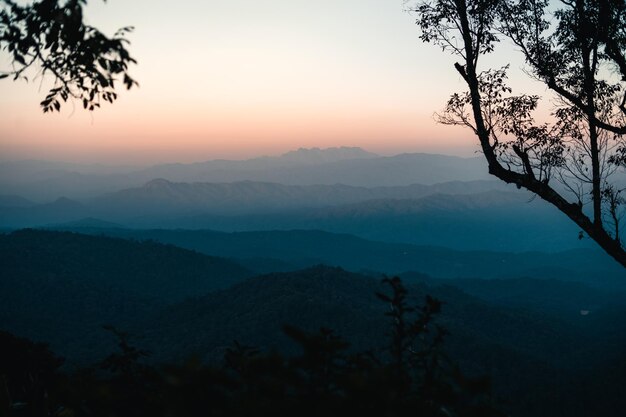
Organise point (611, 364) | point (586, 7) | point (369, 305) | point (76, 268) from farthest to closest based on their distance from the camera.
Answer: point (76, 268)
point (369, 305)
point (611, 364)
point (586, 7)

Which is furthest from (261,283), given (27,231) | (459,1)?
(459,1)

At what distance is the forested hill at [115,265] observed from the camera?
15625cm

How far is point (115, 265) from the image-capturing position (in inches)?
6895

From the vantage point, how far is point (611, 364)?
9600cm

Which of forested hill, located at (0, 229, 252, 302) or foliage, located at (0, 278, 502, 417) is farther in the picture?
forested hill, located at (0, 229, 252, 302)

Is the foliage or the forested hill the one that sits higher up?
the foliage

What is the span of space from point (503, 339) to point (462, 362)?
117ft

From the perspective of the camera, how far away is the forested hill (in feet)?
513

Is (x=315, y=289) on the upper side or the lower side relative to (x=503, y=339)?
upper

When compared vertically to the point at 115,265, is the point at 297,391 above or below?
above

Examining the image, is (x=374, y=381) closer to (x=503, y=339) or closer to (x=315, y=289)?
(x=315, y=289)

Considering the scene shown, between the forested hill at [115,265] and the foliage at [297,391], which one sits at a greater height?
the foliage at [297,391]

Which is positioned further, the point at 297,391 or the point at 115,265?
the point at 115,265

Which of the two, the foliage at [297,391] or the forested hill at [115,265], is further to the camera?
the forested hill at [115,265]
